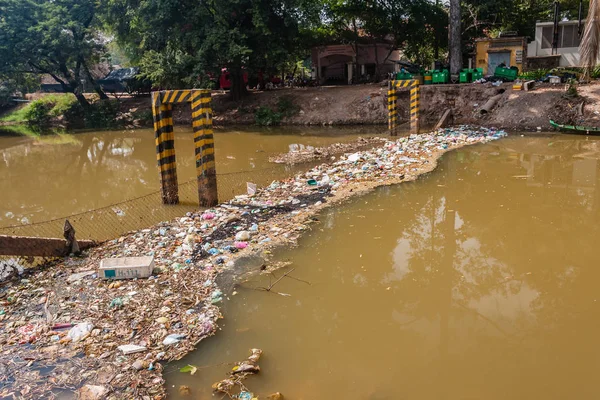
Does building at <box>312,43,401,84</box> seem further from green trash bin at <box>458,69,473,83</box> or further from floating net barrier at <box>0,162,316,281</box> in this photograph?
floating net barrier at <box>0,162,316,281</box>

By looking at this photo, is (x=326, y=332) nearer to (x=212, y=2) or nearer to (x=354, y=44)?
(x=212, y=2)

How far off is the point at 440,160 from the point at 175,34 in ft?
41.1

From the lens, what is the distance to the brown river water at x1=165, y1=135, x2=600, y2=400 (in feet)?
9.50

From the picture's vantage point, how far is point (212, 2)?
16734mm

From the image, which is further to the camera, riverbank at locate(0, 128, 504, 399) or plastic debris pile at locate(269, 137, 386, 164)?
plastic debris pile at locate(269, 137, 386, 164)

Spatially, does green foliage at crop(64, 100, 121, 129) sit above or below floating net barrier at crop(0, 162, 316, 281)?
above

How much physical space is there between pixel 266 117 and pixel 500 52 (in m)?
9.82

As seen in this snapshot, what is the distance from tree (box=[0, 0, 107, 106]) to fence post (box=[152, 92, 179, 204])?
16824mm

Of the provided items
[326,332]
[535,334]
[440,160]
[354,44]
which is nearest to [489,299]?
[535,334]

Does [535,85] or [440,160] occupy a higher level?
[535,85]

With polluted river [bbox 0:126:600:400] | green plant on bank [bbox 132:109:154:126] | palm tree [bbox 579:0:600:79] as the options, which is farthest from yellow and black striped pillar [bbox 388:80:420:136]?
green plant on bank [bbox 132:109:154:126]

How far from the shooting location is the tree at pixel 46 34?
67.2 ft

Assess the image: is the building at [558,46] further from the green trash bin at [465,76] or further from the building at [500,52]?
the green trash bin at [465,76]

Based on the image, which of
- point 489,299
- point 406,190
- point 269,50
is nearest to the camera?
point 489,299
